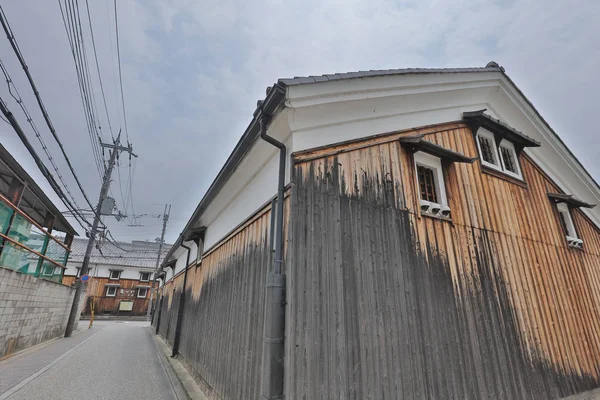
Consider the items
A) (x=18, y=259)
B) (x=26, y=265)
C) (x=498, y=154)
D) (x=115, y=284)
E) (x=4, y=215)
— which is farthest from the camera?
(x=115, y=284)

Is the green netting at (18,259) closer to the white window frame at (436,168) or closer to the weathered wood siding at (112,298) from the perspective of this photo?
the white window frame at (436,168)

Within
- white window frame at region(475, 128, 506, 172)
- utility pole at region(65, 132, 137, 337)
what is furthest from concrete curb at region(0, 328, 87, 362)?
white window frame at region(475, 128, 506, 172)

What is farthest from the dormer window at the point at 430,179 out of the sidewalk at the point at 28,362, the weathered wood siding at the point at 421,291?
the sidewalk at the point at 28,362

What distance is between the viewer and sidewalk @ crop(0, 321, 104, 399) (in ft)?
18.4

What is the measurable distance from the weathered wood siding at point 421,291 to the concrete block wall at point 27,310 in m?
8.06

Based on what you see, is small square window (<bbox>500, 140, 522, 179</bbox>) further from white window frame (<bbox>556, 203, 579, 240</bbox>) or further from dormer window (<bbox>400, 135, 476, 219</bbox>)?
dormer window (<bbox>400, 135, 476, 219</bbox>)

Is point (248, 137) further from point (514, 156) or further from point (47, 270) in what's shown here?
point (47, 270)

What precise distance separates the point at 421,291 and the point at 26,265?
10.4 meters

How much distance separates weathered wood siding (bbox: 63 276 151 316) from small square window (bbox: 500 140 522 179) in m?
31.9

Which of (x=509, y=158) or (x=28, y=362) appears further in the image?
(x=28, y=362)

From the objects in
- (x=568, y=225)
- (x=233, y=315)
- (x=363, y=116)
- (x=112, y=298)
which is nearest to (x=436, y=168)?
(x=363, y=116)

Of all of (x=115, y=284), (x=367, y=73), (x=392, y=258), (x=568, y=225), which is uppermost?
(x=367, y=73)

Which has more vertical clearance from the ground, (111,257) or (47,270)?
(111,257)

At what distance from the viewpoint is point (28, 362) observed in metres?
7.13
